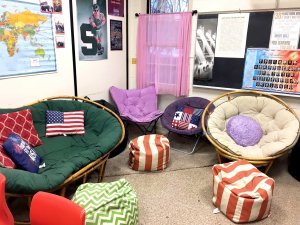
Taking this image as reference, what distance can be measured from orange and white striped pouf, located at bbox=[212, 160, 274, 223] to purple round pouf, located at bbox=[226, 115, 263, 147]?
0.60 m

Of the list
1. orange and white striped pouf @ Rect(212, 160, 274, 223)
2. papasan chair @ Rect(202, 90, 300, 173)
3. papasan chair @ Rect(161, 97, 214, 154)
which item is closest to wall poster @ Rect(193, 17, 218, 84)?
papasan chair @ Rect(161, 97, 214, 154)

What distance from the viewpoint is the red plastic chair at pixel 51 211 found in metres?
1.18

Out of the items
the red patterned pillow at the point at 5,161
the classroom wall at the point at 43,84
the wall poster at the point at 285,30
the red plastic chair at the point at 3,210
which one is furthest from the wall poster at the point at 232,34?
the red plastic chair at the point at 3,210

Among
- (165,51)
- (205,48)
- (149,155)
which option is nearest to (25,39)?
(149,155)

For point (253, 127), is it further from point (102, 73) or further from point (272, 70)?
point (102, 73)

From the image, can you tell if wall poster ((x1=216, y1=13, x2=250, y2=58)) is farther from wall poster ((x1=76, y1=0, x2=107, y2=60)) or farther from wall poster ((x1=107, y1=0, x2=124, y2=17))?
wall poster ((x1=76, y1=0, x2=107, y2=60))

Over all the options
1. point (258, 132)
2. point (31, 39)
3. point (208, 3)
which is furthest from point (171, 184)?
point (208, 3)

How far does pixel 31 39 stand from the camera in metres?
2.70

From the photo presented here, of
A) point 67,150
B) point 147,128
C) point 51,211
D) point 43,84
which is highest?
point 43,84

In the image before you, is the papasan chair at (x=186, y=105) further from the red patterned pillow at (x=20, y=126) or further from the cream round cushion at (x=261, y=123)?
the red patterned pillow at (x=20, y=126)

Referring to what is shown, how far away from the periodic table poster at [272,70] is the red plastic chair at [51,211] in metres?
2.89

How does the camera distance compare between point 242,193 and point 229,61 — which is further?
point 229,61

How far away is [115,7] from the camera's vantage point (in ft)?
12.4

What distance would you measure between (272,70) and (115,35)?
7.67 ft
